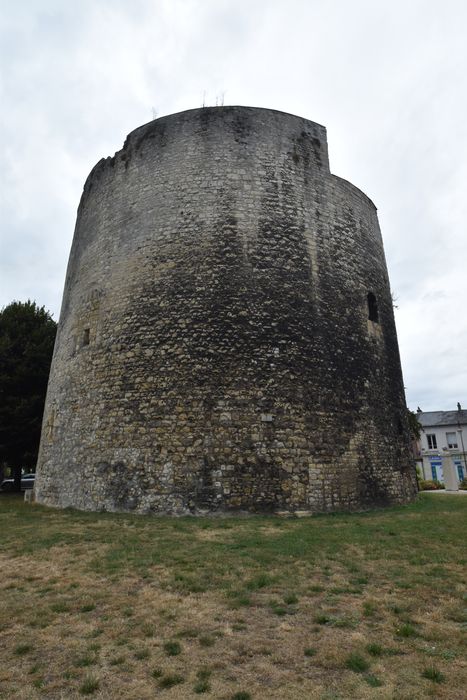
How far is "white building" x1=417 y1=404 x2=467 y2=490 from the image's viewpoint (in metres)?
36.2

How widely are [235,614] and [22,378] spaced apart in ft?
51.5

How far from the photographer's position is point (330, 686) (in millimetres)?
3018

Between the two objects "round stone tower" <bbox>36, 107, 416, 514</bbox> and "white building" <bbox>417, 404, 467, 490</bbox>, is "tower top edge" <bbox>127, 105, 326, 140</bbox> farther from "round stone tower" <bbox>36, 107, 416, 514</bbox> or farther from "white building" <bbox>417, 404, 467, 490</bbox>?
"white building" <bbox>417, 404, 467, 490</bbox>

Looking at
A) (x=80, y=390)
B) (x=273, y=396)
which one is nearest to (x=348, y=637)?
(x=273, y=396)

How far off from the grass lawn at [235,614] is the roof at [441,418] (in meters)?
35.1

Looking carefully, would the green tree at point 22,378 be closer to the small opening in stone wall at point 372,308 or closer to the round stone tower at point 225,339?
the round stone tower at point 225,339

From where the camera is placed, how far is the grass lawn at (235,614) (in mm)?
3090

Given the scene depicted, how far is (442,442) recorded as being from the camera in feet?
128

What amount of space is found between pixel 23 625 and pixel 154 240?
867 centimetres

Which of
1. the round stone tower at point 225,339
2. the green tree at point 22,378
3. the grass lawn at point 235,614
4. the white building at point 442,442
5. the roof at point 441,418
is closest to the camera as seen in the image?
the grass lawn at point 235,614

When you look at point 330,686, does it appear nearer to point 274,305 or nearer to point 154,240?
point 274,305

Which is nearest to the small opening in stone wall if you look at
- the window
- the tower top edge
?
the tower top edge

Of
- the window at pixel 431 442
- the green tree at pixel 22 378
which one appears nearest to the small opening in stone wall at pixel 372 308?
the green tree at pixel 22 378

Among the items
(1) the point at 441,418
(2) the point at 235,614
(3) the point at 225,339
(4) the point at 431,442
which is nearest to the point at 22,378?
(3) the point at 225,339
